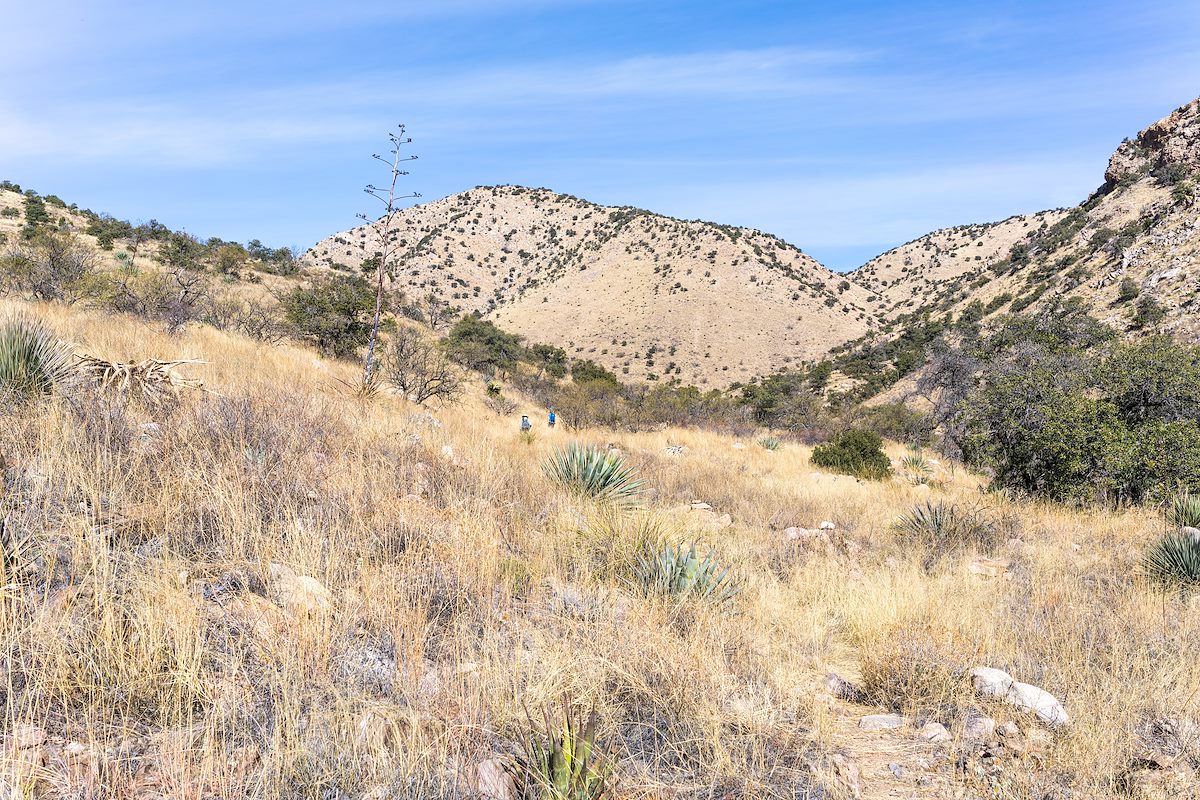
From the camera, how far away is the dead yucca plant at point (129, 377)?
6152mm

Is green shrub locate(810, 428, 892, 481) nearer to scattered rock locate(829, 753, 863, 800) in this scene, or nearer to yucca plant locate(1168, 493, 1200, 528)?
yucca plant locate(1168, 493, 1200, 528)

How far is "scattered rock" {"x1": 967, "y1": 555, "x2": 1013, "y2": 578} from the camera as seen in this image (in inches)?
259

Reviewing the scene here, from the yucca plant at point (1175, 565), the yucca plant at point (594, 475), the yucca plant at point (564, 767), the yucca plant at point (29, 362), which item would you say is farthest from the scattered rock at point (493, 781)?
the yucca plant at point (1175, 565)

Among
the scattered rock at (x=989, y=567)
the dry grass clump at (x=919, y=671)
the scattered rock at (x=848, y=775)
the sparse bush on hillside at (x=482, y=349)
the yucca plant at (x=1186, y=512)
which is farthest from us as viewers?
the sparse bush on hillside at (x=482, y=349)

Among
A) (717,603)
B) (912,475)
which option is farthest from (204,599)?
(912,475)

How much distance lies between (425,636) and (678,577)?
201 centimetres

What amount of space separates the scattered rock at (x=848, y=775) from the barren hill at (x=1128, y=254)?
2736cm

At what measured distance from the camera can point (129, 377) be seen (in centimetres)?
626

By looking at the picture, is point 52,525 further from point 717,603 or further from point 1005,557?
point 1005,557

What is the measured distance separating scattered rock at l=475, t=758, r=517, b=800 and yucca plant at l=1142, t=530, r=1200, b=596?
634 cm

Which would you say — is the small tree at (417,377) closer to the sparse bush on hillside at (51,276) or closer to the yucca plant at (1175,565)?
the sparse bush on hillside at (51,276)

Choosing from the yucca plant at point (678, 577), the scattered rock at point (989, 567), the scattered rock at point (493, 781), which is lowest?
the scattered rock at point (989, 567)

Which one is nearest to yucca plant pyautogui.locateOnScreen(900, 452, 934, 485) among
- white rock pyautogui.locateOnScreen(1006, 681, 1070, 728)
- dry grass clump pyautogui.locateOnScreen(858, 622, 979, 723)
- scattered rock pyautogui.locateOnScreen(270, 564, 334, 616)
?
dry grass clump pyautogui.locateOnScreen(858, 622, 979, 723)

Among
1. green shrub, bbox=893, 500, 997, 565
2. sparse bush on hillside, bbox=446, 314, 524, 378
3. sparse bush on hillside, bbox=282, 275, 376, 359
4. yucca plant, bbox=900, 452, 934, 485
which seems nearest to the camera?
green shrub, bbox=893, 500, 997, 565
